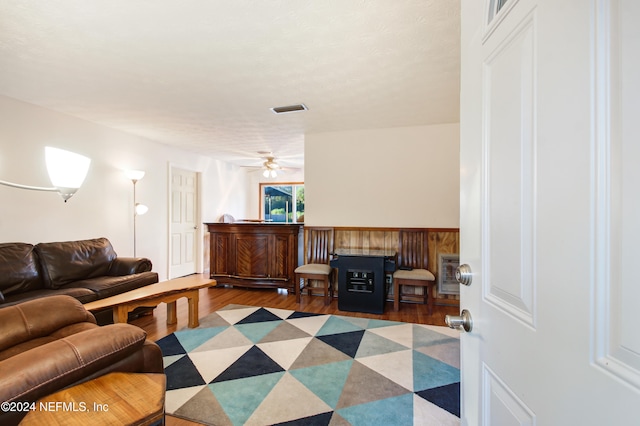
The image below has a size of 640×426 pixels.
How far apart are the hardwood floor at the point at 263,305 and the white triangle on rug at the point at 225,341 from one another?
0.53 metres

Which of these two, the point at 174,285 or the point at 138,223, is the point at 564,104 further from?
the point at 138,223

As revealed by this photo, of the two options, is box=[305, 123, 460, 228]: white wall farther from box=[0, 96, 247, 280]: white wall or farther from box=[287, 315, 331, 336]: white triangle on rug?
box=[0, 96, 247, 280]: white wall

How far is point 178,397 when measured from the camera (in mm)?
1892

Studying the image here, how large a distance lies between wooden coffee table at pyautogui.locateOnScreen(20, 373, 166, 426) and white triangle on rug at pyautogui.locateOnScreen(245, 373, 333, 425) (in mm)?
890

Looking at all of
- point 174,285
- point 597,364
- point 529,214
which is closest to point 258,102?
point 174,285

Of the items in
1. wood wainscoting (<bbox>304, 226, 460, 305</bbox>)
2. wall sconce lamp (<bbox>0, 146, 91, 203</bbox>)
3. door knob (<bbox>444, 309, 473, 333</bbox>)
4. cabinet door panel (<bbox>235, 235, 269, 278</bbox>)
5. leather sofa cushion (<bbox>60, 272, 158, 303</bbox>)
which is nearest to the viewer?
door knob (<bbox>444, 309, 473, 333</bbox>)

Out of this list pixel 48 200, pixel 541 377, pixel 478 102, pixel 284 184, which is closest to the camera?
pixel 541 377

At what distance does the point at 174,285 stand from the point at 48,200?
181 cm

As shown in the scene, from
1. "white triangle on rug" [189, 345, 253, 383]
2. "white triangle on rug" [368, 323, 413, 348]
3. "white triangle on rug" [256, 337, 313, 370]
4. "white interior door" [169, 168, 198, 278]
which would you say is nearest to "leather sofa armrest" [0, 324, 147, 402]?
"white triangle on rug" [189, 345, 253, 383]

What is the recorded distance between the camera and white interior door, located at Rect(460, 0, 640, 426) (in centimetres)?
37

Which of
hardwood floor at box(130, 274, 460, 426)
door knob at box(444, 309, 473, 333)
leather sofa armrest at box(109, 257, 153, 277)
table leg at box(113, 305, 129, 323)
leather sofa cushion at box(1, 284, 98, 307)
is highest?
door knob at box(444, 309, 473, 333)

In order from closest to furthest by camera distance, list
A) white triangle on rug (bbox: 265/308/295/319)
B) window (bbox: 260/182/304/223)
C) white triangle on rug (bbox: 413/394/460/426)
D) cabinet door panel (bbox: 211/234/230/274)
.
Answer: white triangle on rug (bbox: 413/394/460/426), white triangle on rug (bbox: 265/308/295/319), cabinet door panel (bbox: 211/234/230/274), window (bbox: 260/182/304/223)

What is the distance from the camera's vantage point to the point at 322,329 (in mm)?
3004

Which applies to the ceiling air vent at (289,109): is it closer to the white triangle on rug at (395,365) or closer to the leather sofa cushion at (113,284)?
the leather sofa cushion at (113,284)
